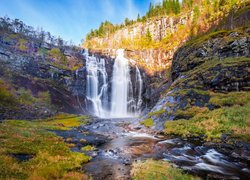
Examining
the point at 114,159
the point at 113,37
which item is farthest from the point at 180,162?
the point at 113,37

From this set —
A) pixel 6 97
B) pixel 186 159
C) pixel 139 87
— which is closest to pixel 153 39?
pixel 139 87

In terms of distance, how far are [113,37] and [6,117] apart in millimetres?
120826

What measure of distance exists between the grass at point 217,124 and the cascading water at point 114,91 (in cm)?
5277

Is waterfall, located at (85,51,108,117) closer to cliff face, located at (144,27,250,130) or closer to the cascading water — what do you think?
the cascading water

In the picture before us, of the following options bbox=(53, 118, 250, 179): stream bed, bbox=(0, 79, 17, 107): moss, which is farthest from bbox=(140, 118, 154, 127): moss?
bbox=(0, 79, 17, 107): moss

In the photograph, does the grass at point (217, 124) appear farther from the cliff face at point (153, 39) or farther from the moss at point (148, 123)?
the cliff face at point (153, 39)

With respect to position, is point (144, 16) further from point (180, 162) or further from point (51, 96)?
point (180, 162)

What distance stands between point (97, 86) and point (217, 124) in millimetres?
66717

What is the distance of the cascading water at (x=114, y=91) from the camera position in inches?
3420

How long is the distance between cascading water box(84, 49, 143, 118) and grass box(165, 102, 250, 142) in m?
52.8

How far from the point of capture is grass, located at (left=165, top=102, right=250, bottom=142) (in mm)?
26016

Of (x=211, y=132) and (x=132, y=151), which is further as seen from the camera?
(x=211, y=132)

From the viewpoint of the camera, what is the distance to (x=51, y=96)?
77.0 metres

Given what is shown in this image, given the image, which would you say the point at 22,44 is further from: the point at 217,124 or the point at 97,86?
the point at 217,124
